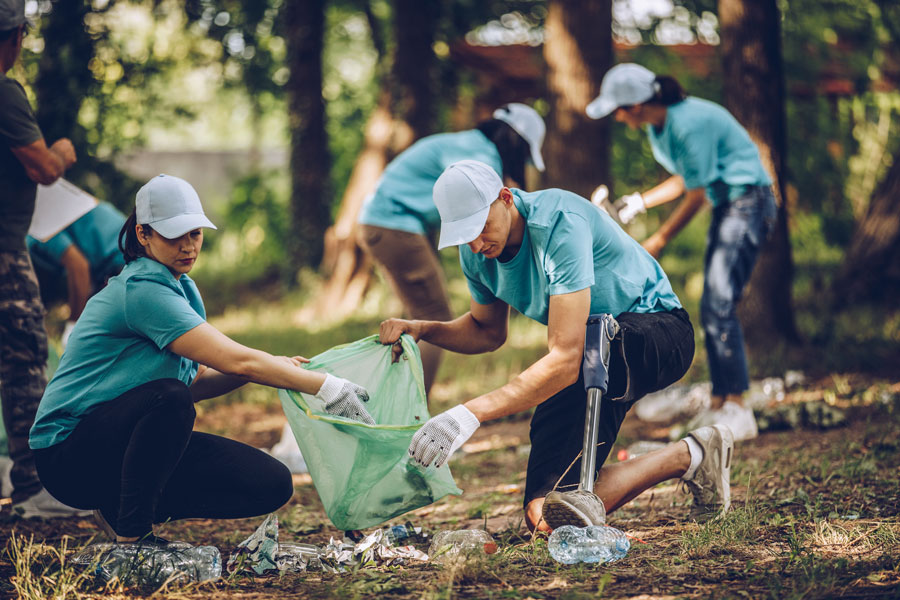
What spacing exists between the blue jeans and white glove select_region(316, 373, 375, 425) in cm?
229

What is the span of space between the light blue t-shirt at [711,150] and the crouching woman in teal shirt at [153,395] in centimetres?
241

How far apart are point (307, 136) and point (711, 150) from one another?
7.76 m

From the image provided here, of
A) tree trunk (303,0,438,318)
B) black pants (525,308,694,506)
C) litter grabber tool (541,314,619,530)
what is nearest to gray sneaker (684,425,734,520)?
black pants (525,308,694,506)

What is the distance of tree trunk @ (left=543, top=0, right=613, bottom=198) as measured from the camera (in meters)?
7.55

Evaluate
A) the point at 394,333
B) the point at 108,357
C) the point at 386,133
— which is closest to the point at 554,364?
the point at 394,333

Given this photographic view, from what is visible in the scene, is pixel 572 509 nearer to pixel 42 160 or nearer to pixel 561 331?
pixel 561 331

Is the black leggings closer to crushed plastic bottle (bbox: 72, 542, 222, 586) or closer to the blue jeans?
crushed plastic bottle (bbox: 72, 542, 222, 586)

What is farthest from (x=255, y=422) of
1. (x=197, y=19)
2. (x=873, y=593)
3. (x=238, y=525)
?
→ (x=197, y=19)

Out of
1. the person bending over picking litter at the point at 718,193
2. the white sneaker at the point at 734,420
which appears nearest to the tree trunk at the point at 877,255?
the person bending over picking litter at the point at 718,193

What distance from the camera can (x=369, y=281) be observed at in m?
10.0

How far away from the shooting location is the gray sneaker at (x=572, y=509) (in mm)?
2787

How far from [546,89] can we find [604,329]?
517 cm

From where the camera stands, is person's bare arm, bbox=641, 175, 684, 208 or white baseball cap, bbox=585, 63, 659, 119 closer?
white baseball cap, bbox=585, 63, 659, 119

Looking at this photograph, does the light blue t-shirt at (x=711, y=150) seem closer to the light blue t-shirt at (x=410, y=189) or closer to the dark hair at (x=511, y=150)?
the dark hair at (x=511, y=150)
